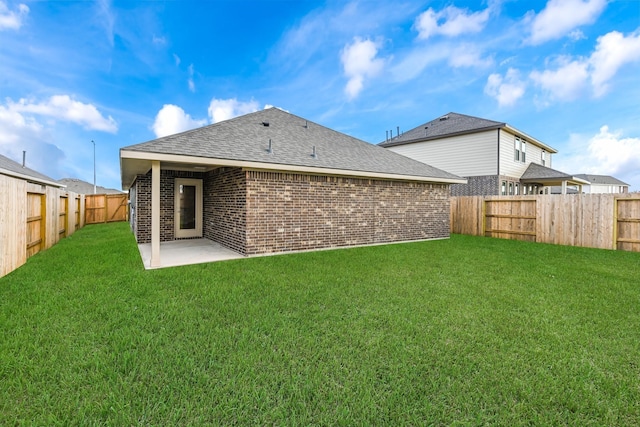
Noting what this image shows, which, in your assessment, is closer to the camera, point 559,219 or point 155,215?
point 155,215


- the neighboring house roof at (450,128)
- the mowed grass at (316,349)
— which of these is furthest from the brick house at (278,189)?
the neighboring house roof at (450,128)

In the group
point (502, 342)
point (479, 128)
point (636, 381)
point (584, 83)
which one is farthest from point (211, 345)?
point (584, 83)

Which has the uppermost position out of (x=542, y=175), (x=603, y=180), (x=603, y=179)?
(x=603, y=179)

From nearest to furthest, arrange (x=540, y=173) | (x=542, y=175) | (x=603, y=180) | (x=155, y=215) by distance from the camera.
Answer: (x=155, y=215) → (x=542, y=175) → (x=540, y=173) → (x=603, y=180)

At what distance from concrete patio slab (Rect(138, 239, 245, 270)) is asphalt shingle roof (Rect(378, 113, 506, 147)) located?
52.8 feet

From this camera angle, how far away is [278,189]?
324 inches

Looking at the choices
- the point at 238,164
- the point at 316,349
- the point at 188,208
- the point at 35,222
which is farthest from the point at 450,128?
the point at 35,222

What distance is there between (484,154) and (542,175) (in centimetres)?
455

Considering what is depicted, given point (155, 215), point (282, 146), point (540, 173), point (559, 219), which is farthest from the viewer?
point (540, 173)

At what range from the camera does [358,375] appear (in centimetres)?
249

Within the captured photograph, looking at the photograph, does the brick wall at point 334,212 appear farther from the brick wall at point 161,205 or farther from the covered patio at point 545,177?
the covered patio at point 545,177

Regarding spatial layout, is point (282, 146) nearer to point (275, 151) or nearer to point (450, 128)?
point (275, 151)

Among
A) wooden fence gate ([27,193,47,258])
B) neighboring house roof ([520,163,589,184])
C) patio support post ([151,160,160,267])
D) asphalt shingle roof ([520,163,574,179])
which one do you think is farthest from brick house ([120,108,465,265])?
asphalt shingle roof ([520,163,574,179])

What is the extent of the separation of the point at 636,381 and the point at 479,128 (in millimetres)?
17261
